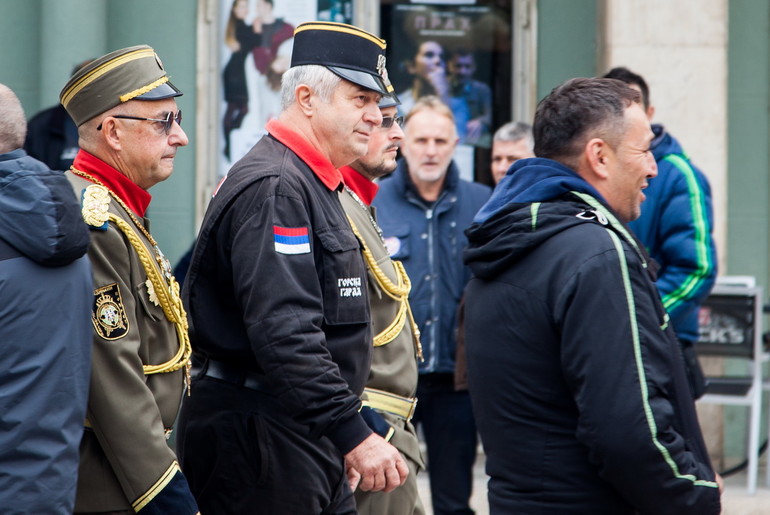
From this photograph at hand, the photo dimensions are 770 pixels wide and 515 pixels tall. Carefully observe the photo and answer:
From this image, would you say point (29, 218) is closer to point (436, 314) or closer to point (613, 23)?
point (436, 314)

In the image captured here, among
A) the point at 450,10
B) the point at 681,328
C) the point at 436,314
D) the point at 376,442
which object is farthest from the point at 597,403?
the point at 450,10

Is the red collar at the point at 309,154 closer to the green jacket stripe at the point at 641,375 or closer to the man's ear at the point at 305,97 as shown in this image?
the man's ear at the point at 305,97

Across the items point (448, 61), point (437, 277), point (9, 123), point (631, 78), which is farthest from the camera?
point (448, 61)

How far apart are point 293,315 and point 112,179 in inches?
24.6

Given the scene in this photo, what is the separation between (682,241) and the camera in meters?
4.69

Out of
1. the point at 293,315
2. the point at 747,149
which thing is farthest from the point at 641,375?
the point at 747,149

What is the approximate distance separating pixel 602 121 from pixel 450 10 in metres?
4.48

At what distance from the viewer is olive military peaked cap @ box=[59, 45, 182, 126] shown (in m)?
3.25

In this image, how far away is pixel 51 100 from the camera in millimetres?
6859

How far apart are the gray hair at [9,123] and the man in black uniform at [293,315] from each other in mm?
617

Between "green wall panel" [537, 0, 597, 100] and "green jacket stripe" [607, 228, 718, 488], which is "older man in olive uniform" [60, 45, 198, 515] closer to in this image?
"green jacket stripe" [607, 228, 718, 488]

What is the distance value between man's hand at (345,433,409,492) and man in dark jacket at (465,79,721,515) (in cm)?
24

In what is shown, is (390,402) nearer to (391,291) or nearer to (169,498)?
(391,291)

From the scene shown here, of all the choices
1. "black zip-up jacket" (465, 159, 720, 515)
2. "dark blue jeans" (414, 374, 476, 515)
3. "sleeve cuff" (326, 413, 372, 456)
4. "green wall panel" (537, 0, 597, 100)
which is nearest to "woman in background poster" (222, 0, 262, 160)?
"green wall panel" (537, 0, 597, 100)
